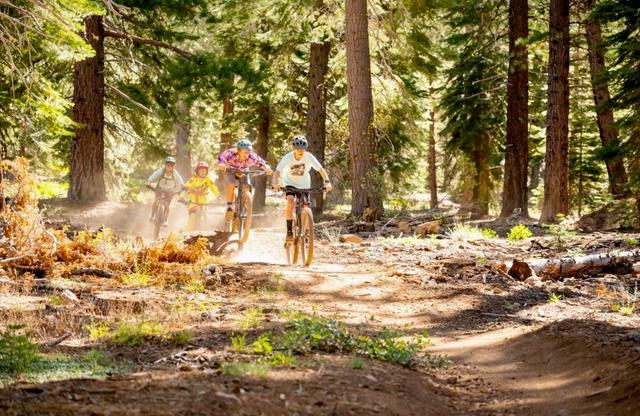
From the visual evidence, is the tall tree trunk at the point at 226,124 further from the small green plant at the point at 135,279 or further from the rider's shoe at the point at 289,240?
the small green plant at the point at 135,279

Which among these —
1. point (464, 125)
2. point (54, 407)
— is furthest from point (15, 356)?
point (464, 125)

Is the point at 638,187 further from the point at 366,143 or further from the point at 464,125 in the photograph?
the point at 464,125

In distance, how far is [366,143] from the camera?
1816cm

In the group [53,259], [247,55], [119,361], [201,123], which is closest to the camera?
[119,361]

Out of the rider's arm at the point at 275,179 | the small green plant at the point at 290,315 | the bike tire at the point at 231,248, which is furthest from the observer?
the bike tire at the point at 231,248

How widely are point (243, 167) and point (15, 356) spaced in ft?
28.3

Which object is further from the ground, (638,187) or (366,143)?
(366,143)

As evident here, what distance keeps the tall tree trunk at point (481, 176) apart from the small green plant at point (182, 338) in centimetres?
2188

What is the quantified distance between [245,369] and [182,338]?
1634mm

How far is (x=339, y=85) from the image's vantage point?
2286cm

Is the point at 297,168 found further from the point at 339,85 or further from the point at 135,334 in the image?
the point at 339,85

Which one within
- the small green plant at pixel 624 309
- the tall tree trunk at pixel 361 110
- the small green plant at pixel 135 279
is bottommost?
the small green plant at pixel 624 309

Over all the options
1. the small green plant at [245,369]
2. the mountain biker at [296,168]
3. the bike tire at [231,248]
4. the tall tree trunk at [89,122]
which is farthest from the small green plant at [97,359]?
the tall tree trunk at [89,122]

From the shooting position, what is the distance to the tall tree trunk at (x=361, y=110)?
17859mm
